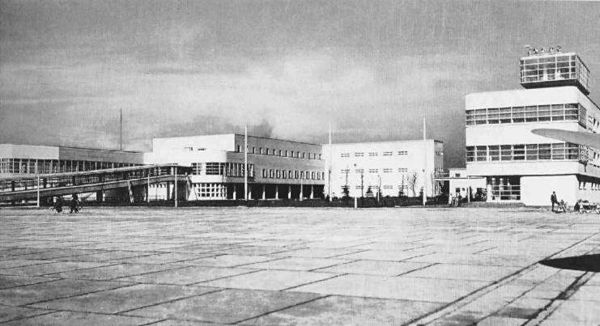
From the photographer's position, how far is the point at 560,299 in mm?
9977

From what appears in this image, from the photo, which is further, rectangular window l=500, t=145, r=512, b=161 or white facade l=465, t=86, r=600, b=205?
rectangular window l=500, t=145, r=512, b=161

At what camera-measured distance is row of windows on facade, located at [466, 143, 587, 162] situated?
68.7m

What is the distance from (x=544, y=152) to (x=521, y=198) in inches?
219

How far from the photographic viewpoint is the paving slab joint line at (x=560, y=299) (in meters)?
8.53

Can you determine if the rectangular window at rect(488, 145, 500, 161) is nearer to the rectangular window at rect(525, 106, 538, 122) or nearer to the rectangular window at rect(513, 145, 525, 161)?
the rectangular window at rect(513, 145, 525, 161)

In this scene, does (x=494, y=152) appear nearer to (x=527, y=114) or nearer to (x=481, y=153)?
(x=481, y=153)

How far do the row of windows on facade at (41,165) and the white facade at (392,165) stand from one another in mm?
44900

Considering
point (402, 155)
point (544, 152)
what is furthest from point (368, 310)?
point (402, 155)

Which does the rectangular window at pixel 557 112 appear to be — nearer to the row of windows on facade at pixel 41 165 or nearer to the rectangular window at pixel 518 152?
the rectangular window at pixel 518 152

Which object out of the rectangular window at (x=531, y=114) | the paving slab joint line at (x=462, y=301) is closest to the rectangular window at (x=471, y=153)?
the rectangular window at (x=531, y=114)

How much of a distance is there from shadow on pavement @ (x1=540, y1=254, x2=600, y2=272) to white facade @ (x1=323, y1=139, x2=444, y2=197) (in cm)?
10831

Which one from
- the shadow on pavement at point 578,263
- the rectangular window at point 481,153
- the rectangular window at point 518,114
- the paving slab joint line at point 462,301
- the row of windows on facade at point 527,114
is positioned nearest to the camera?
the paving slab joint line at point 462,301

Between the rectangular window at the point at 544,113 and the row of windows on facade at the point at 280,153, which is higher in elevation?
the rectangular window at the point at 544,113

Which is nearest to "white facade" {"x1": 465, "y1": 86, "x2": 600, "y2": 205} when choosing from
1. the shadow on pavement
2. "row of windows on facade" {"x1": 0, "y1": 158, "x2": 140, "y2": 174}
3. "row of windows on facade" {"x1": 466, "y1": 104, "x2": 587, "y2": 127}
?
"row of windows on facade" {"x1": 466, "y1": 104, "x2": 587, "y2": 127}
